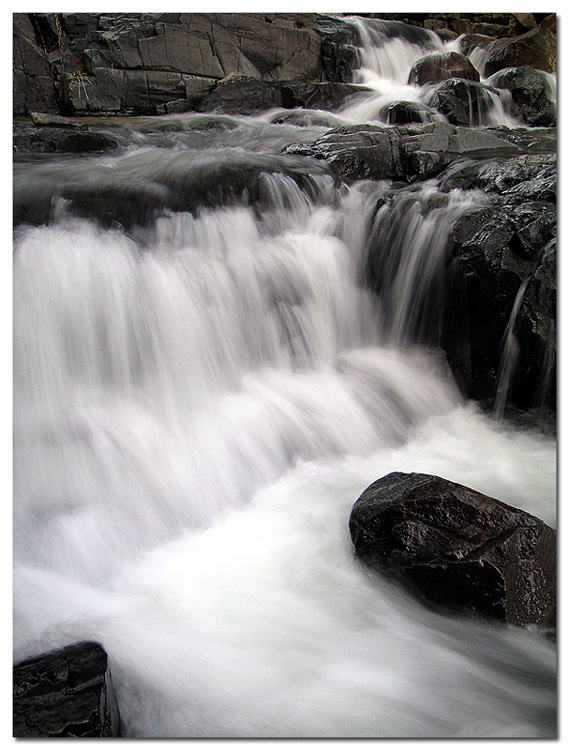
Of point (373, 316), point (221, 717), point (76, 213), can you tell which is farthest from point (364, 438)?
point (76, 213)

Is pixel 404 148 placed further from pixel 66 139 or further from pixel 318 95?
pixel 66 139

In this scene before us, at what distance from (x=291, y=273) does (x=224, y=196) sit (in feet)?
1.93

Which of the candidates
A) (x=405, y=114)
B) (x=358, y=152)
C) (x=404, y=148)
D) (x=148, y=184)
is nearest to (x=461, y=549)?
(x=148, y=184)

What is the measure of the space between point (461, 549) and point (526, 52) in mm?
5218

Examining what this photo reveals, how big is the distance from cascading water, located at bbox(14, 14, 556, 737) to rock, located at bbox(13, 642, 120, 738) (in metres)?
0.11

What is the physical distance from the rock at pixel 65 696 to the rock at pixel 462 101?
17.1 ft

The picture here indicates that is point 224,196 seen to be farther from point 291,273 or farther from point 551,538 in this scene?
point 551,538

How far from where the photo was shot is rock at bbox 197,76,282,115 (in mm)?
5285

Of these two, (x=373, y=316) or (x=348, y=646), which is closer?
(x=348, y=646)

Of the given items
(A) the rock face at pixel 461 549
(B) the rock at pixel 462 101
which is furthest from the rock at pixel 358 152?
(A) the rock face at pixel 461 549

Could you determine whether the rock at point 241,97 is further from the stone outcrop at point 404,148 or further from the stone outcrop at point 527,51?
the stone outcrop at point 527,51

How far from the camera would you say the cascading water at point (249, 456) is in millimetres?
1341

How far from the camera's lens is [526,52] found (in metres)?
5.25
